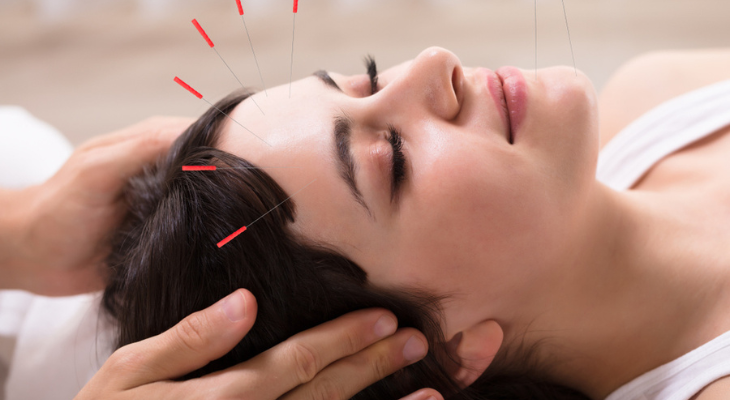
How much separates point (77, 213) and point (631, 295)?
1.31m

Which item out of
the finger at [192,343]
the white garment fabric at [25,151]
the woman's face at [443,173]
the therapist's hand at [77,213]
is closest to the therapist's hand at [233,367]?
the finger at [192,343]

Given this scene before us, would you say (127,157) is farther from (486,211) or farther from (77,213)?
(486,211)

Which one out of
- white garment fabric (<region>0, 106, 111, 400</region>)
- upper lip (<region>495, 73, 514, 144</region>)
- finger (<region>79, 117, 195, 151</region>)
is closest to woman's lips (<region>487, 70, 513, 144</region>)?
upper lip (<region>495, 73, 514, 144</region>)

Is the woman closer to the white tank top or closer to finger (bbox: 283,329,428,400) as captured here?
finger (bbox: 283,329,428,400)

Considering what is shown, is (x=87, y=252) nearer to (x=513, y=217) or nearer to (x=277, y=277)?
(x=277, y=277)

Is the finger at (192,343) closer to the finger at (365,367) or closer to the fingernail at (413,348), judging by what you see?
the finger at (365,367)

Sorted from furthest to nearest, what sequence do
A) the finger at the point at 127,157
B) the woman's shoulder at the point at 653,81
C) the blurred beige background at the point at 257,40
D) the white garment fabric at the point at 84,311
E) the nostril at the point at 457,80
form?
the blurred beige background at the point at 257,40, the woman's shoulder at the point at 653,81, the white garment fabric at the point at 84,311, the finger at the point at 127,157, the nostril at the point at 457,80

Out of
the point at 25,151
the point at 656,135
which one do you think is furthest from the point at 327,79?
the point at 25,151

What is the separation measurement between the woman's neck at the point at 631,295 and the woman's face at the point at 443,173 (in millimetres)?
122

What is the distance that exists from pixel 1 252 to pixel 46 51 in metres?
1.65

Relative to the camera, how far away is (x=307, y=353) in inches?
39.7

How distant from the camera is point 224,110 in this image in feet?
4.00

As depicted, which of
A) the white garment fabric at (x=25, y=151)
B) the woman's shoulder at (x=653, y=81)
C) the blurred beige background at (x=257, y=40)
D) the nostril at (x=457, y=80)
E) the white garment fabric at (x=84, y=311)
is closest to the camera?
the nostril at (x=457, y=80)

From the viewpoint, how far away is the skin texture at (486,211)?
1004mm
